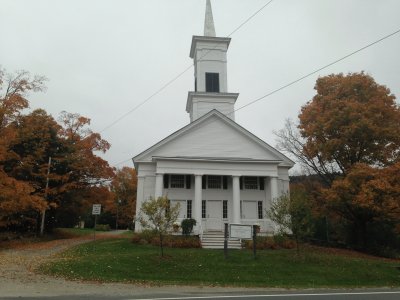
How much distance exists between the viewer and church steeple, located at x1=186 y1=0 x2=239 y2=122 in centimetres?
3362

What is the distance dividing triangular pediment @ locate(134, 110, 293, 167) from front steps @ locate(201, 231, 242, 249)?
19.2 ft

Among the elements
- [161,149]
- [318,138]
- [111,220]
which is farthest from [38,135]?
[111,220]

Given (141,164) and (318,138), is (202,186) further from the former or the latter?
(318,138)

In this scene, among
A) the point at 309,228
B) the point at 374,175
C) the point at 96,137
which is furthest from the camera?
the point at 96,137

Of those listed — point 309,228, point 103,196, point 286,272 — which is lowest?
point 286,272

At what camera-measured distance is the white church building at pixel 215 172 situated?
91.7ft

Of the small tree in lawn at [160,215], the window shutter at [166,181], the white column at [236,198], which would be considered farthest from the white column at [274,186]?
the small tree in lawn at [160,215]

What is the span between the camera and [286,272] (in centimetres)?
1647

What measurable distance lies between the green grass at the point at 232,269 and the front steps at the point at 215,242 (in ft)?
10.7

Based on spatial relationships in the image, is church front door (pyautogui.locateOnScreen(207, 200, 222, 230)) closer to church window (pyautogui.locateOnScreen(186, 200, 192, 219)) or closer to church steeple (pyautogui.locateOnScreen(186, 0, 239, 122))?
church window (pyautogui.locateOnScreen(186, 200, 192, 219))

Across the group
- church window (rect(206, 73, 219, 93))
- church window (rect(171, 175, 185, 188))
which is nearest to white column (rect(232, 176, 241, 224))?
church window (rect(171, 175, 185, 188))

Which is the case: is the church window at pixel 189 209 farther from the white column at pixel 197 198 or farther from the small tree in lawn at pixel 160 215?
the small tree in lawn at pixel 160 215

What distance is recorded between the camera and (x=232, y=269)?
1638cm

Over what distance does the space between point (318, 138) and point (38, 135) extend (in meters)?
22.0
